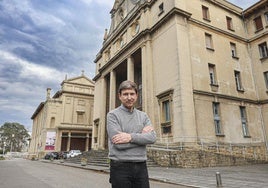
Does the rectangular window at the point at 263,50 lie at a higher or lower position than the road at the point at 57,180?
higher

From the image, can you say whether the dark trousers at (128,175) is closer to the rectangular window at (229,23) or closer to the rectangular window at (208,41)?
the rectangular window at (208,41)

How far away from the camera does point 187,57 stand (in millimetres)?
17266

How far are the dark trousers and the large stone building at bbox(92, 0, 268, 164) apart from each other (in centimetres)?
1344

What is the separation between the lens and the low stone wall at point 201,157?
1388 centimetres

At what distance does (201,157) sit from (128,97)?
13.5 m

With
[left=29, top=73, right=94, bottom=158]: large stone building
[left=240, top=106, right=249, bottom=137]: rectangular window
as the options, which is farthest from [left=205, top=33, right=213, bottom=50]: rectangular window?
[left=29, top=73, right=94, bottom=158]: large stone building

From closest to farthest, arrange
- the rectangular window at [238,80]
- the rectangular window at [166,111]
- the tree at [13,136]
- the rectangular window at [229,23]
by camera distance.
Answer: the rectangular window at [166,111], the rectangular window at [238,80], the rectangular window at [229,23], the tree at [13,136]

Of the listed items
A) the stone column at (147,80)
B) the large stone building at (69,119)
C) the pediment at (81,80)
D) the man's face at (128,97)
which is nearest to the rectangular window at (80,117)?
the large stone building at (69,119)

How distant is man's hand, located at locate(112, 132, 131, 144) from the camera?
2.23 m

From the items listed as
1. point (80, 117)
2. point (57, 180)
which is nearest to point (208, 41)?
point (57, 180)

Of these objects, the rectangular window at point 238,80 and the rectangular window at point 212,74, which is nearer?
the rectangular window at point 212,74

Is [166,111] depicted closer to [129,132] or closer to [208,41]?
[208,41]

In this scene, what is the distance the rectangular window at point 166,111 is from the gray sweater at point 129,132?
578 inches

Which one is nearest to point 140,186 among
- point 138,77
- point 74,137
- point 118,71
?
point 138,77
